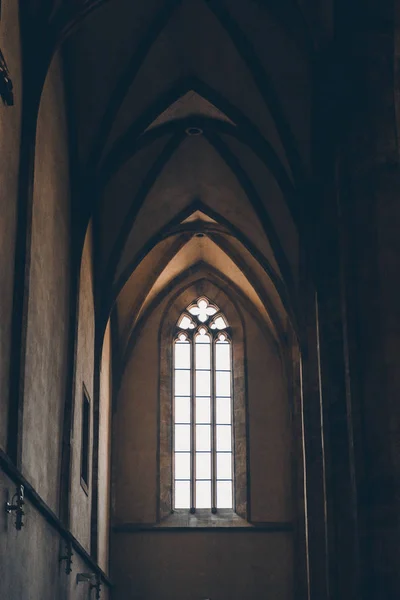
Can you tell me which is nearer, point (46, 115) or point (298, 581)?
point (46, 115)

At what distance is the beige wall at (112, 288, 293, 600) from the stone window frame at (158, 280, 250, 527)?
0.16 meters

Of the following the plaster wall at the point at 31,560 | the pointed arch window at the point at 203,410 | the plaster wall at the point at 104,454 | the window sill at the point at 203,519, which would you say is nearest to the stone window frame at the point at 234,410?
the window sill at the point at 203,519

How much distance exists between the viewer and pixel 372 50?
13.4 meters

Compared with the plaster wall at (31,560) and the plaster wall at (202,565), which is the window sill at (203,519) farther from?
the plaster wall at (31,560)

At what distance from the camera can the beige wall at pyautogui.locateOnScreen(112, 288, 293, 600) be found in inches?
968

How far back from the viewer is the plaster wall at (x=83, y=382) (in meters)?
18.2

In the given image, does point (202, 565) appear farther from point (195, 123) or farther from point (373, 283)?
point (373, 283)

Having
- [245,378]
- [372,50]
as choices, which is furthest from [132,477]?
[372,50]

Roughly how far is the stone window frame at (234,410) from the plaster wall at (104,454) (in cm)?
151

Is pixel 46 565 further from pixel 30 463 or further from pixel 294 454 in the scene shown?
pixel 294 454

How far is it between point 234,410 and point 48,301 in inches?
445

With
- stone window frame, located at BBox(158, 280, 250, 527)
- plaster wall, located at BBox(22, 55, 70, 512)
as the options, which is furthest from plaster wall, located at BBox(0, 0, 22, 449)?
stone window frame, located at BBox(158, 280, 250, 527)

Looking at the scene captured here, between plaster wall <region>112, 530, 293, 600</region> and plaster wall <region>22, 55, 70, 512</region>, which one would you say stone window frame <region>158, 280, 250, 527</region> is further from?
plaster wall <region>22, 55, 70, 512</region>

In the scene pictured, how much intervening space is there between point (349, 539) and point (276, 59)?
756 cm
